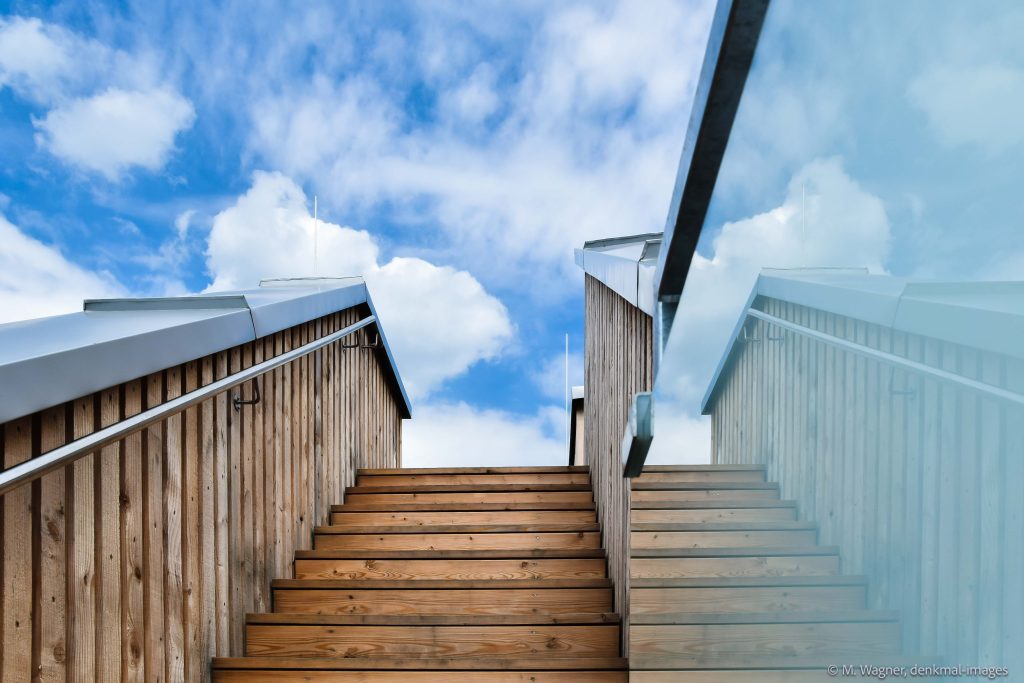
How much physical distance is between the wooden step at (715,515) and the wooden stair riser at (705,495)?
0.01 m

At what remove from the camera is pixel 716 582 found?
31.7 inches

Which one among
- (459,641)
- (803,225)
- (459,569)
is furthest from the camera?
(459,569)

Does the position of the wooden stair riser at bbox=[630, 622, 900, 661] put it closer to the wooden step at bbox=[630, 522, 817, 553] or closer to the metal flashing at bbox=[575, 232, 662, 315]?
the wooden step at bbox=[630, 522, 817, 553]

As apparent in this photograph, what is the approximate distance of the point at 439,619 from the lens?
7.91 feet

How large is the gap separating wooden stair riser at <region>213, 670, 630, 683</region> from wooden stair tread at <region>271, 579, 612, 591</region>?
0.46 meters

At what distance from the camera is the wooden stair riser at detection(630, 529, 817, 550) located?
580 mm

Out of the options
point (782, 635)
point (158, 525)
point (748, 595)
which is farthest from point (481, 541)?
point (782, 635)

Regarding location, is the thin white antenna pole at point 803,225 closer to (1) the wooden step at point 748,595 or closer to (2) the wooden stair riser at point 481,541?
(1) the wooden step at point 748,595

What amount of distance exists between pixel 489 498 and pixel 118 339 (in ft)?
7.61

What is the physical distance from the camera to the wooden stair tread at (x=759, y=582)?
0.48 m

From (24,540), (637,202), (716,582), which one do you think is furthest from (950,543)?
(24,540)

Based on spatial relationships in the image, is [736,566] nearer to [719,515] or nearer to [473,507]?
[719,515]

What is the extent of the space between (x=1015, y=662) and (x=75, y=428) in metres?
1.70

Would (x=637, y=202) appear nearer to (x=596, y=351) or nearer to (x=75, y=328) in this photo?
(x=75, y=328)
